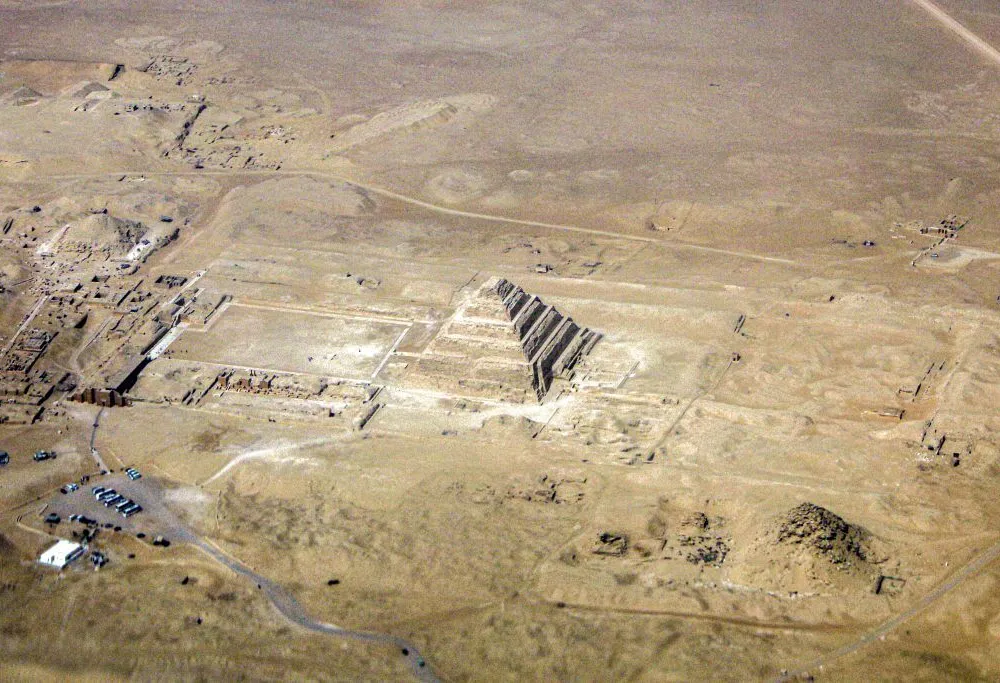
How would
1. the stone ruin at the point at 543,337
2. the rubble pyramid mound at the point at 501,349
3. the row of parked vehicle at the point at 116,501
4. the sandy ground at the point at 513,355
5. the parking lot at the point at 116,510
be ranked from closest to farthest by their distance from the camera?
1. the sandy ground at the point at 513,355
2. the parking lot at the point at 116,510
3. the row of parked vehicle at the point at 116,501
4. the rubble pyramid mound at the point at 501,349
5. the stone ruin at the point at 543,337

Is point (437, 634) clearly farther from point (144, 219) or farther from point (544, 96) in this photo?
point (544, 96)

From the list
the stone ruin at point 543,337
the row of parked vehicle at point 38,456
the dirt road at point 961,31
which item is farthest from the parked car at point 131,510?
the dirt road at point 961,31

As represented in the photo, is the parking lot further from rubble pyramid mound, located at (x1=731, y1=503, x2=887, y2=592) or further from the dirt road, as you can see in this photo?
the dirt road

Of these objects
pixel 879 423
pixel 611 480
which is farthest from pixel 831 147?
pixel 611 480

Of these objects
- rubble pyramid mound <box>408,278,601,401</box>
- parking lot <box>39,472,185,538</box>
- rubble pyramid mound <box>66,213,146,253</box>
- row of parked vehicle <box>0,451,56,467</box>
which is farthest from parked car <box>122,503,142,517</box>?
rubble pyramid mound <box>66,213,146,253</box>

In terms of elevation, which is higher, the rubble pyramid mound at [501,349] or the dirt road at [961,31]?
the rubble pyramid mound at [501,349]

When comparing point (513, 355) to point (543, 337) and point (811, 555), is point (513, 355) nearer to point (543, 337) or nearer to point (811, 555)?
point (543, 337)

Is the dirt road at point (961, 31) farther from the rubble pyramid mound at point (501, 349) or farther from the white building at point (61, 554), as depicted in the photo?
the white building at point (61, 554)

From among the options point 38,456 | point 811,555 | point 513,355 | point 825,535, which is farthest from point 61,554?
point 825,535
